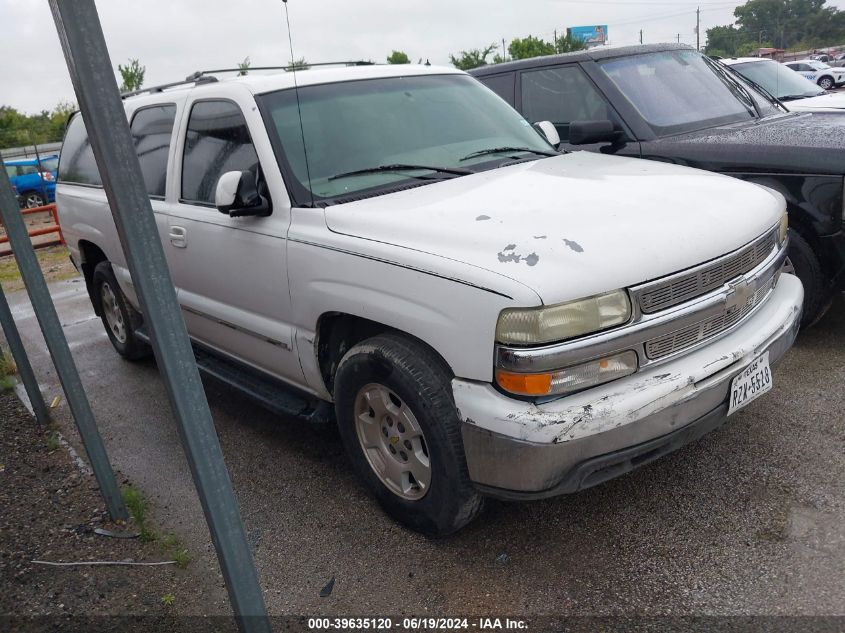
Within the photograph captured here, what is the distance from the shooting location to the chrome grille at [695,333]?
265 cm

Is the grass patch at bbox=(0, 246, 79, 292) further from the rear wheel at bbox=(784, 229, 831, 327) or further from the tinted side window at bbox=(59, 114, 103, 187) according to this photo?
the rear wheel at bbox=(784, 229, 831, 327)

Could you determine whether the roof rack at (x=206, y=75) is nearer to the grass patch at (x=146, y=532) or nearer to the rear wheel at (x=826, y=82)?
the grass patch at (x=146, y=532)

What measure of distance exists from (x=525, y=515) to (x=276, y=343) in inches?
55.0

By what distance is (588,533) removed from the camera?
3053mm

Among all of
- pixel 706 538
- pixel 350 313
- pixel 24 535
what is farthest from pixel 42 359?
pixel 706 538

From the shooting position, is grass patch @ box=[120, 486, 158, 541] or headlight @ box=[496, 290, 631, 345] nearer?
headlight @ box=[496, 290, 631, 345]

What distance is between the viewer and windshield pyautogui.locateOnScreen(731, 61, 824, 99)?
7.87 m

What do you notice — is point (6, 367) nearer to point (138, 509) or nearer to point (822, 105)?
point (138, 509)

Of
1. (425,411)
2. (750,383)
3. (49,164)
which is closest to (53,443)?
(425,411)

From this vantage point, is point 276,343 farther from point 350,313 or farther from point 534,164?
point 534,164

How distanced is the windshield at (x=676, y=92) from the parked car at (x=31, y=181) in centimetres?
1883

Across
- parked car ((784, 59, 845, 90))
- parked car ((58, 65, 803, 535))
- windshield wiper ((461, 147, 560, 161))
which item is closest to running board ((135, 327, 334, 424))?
parked car ((58, 65, 803, 535))

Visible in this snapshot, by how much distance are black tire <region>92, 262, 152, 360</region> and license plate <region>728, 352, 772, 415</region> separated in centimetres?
390

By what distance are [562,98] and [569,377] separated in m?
3.54
